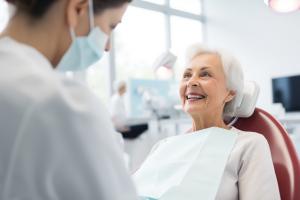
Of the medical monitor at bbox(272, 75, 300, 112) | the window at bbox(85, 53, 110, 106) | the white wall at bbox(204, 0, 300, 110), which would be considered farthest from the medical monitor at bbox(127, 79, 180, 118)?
the medical monitor at bbox(272, 75, 300, 112)

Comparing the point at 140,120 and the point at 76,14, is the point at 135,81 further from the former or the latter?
the point at 76,14

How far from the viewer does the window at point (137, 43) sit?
193 inches

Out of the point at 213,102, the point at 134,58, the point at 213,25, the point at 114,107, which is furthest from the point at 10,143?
the point at 213,25

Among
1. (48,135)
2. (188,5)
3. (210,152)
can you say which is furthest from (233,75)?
(188,5)

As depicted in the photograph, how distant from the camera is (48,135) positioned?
472 mm

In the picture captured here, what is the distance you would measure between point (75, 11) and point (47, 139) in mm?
264

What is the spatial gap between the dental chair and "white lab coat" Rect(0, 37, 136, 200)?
2.72ft

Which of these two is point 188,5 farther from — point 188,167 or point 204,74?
point 188,167

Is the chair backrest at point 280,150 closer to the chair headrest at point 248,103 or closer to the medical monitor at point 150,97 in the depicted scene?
the chair headrest at point 248,103

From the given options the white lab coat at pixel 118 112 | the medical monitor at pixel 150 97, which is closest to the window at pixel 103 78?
the medical monitor at pixel 150 97

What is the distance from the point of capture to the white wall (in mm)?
4969

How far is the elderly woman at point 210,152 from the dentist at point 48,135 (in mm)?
628

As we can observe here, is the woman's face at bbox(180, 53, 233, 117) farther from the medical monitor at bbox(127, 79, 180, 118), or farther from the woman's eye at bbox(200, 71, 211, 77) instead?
the medical monitor at bbox(127, 79, 180, 118)

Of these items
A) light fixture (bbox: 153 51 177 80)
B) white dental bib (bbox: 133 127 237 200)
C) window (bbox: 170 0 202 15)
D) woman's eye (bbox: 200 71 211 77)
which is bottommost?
white dental bib (bbox: 133 127 237 200)
